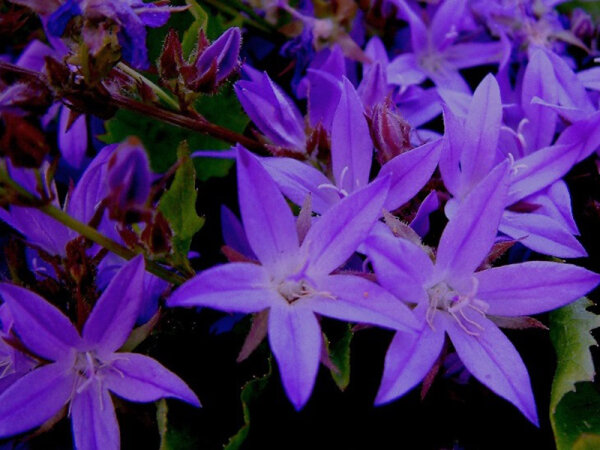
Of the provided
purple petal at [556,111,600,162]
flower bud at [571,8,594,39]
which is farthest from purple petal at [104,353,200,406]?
flower bud at [571,8,594,39]

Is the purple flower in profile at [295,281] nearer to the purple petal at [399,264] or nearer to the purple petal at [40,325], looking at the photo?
the purple petal at [399,264]

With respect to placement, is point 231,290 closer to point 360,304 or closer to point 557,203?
point 360,304

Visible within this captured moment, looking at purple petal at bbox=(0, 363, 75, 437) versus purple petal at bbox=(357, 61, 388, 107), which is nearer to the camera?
purple petal at bbox=(0, 363, 75, 437)

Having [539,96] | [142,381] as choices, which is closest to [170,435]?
[142,381]

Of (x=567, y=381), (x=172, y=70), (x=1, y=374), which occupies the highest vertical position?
(x=172, y=70)

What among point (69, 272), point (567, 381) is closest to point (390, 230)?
point (567, 381)

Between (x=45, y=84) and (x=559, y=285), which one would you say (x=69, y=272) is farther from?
(x=559, y=285)

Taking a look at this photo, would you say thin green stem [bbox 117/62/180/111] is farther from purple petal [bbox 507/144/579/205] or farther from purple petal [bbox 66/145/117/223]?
purple petal [bbox 507/144/579/205]
